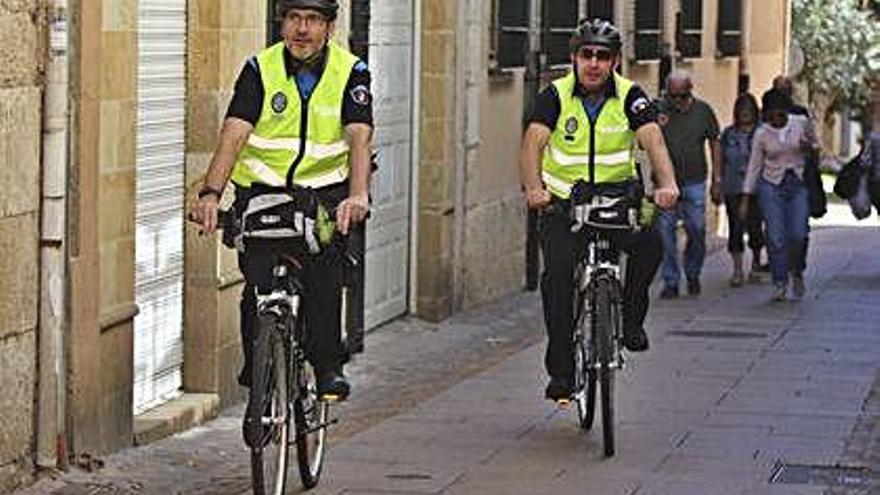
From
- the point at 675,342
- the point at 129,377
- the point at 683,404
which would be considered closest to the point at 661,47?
the point at 675,342

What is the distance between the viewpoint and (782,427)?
11.3 metres

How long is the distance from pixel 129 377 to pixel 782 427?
3.23 meters

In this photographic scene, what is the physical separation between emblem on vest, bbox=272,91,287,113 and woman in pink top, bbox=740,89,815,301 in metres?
10.1

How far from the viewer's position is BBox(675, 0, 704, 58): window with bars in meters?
24.5

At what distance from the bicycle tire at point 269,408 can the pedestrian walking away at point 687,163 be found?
10035mm

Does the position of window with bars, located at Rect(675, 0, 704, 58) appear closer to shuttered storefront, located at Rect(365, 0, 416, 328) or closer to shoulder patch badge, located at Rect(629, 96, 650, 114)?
shuttered storefront, located at Rect(365, 0, 416, 328)

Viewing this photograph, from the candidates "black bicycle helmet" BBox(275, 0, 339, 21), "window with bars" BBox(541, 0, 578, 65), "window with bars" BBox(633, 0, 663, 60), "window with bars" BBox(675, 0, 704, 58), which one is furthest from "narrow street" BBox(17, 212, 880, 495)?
"window with bars" BBox(675, 0, 704, 58)

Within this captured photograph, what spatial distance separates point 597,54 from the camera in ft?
34.0

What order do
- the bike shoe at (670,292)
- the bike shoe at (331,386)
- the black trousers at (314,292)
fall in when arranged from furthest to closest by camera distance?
1. the bike shoe at (670,292)
2. the bike shoe at (331,386)
3. the black trousers at (314,292)

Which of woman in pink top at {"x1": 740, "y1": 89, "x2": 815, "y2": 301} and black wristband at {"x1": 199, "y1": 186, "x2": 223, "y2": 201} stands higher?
black wristband at {"x1": 199, "y1": 186, "x2": 223, "y2": 201}

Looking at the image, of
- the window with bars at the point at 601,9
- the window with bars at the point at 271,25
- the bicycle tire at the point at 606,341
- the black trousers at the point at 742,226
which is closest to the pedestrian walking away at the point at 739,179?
the black trousers at the point at 742,226

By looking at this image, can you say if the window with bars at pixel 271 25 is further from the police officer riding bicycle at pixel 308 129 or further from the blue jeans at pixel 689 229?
the blue jeans at pixel 689 229

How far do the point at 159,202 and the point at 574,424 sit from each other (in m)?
2.24

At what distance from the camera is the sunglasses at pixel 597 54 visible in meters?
10.4
